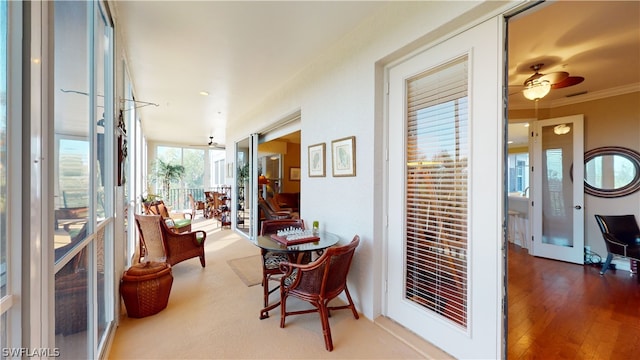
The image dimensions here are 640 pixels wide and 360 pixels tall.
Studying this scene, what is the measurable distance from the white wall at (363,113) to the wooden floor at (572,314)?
122cm

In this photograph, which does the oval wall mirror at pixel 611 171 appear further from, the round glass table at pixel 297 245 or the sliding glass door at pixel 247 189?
the sliding glass door at pixel 247 189

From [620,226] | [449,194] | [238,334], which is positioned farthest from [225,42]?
[620,226]

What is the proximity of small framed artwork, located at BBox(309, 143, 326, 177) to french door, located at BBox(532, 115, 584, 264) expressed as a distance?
390 cm

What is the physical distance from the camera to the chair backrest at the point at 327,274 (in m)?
1.94

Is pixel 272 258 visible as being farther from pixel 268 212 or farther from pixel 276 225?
pixel 268 212

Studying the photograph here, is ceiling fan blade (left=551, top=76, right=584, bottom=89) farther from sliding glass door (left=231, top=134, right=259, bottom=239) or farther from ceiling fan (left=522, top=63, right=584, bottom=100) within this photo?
sliding glass door (left=231, top=134, right=259, bottom=239)

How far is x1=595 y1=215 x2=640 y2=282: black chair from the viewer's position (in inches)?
133

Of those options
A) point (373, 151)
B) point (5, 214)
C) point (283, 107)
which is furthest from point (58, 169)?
point (283, 107)

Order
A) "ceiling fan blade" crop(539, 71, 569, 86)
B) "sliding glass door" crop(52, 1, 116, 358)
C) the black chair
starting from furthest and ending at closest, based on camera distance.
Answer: the black chair, "ceiling fan blade" crop(539, 71, 569, 86), "sliding glass door" crop(52, 1, 116, 358)

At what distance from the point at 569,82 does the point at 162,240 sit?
5.74 meters

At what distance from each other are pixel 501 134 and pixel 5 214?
2.30m

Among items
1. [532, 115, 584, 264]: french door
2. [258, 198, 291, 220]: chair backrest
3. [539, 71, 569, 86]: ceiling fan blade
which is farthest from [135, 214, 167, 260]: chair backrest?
[532, 115, 584, 264]: french door

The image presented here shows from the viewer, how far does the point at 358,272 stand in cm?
253

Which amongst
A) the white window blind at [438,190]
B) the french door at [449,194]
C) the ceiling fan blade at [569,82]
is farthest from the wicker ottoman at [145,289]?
the ceiling fan blade at [569,82]
